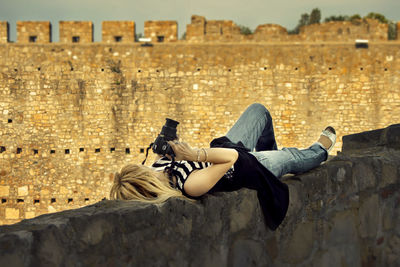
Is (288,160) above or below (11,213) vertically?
above

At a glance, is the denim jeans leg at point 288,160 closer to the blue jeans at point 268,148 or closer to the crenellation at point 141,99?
the blue jeans at point 268,148

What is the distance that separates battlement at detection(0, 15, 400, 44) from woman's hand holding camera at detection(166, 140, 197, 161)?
34.0ft

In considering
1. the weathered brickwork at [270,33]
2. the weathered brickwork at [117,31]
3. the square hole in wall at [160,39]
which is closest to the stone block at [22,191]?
the weathered brickwork at [117,31]

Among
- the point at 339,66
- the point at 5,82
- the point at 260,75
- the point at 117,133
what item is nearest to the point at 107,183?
the point at 117,133

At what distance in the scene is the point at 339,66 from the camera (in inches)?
467

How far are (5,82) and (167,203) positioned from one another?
446 inches

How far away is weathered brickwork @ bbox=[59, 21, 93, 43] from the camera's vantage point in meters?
12.1

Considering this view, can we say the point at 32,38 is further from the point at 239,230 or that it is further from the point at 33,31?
the point at 239,230

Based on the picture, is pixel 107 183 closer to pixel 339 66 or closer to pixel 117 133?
pixel 117 133

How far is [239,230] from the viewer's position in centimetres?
206

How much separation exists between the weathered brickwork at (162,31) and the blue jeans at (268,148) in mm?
9302

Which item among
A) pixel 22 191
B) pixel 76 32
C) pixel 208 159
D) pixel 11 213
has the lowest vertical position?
pixel 11 213

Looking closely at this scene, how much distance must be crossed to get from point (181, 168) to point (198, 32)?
10495 millimetres

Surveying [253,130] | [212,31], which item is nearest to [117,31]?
[212,31]
